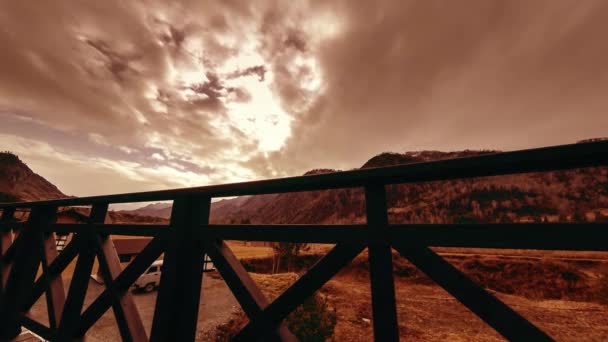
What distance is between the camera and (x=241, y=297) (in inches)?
65.2

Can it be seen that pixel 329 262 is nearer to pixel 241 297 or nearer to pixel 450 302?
pixel 241 297

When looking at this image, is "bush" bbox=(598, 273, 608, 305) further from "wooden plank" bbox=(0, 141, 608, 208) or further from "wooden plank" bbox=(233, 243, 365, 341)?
"wooden plank" bbox=(233, 243, 365, 341)

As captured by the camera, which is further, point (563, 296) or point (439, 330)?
point (563, 296)

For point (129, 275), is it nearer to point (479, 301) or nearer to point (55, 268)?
point (55, 268)

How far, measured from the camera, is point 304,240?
1.53m

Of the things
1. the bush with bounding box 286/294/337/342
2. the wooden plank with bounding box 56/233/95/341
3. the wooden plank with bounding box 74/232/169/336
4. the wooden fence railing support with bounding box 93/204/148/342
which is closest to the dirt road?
the bush with bounding box 286/294/337/342

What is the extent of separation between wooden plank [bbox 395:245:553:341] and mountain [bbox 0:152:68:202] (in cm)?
19370

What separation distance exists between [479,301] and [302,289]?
85 centimetres

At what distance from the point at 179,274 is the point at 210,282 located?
712 inches

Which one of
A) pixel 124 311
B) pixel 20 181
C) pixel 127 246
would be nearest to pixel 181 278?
pixel 124 311

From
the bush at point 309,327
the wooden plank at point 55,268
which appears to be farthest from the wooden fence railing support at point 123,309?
the bush at point 309,327

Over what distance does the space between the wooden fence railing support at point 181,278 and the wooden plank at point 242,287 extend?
316mm

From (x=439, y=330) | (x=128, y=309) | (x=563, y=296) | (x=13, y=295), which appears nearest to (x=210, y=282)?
(x=439, y=330)

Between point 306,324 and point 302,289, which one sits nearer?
point 302,289
